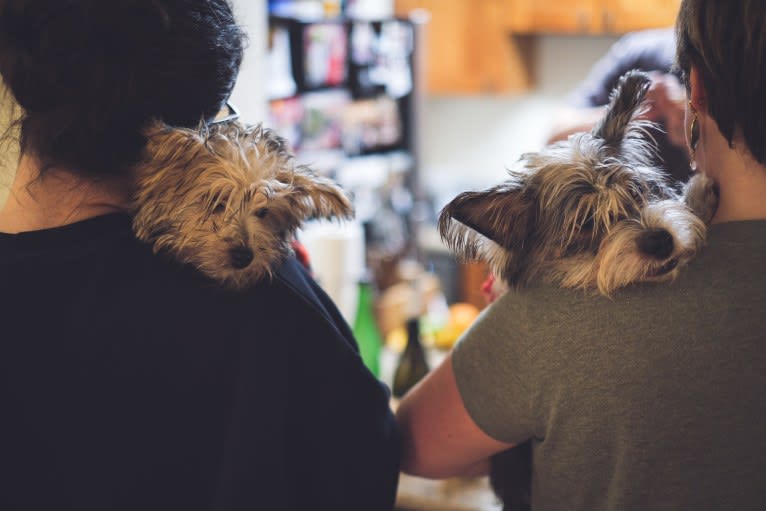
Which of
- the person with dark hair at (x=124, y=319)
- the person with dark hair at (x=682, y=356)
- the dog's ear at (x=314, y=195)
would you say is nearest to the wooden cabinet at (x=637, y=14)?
the person with dark hair at (x=682, y=356)

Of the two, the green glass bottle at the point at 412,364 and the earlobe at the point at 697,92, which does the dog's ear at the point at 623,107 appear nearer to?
the earlobe at the point at 697,92

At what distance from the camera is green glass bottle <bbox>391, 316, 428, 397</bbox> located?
1955 mm

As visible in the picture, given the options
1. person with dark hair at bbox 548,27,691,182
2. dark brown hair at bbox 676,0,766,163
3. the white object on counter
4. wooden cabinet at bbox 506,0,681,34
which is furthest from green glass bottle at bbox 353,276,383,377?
wooden cabinet at bbox 506,0,681,34

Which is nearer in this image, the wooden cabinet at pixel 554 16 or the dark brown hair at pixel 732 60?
the dark brown hair at pixel 732 60

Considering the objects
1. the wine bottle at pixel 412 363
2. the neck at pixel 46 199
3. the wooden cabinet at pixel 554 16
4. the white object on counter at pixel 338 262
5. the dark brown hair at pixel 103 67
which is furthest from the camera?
the wooden cabinet at pixel 554 16

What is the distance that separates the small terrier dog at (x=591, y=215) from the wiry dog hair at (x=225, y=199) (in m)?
0.22

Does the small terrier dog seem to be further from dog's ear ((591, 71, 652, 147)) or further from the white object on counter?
the white object on counter

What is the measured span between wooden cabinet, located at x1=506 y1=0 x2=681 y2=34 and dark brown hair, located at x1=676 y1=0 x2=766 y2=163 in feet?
12.2

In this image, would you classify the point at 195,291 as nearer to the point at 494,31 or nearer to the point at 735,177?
the point at 735,177

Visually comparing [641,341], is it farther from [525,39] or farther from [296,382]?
[525,39]

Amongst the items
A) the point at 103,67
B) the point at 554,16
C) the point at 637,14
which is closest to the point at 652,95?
the point at 103,67

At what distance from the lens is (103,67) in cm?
88

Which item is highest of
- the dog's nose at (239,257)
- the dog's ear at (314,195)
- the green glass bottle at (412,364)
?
the dog's ear at (314,195)

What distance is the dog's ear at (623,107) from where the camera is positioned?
1.14 m
